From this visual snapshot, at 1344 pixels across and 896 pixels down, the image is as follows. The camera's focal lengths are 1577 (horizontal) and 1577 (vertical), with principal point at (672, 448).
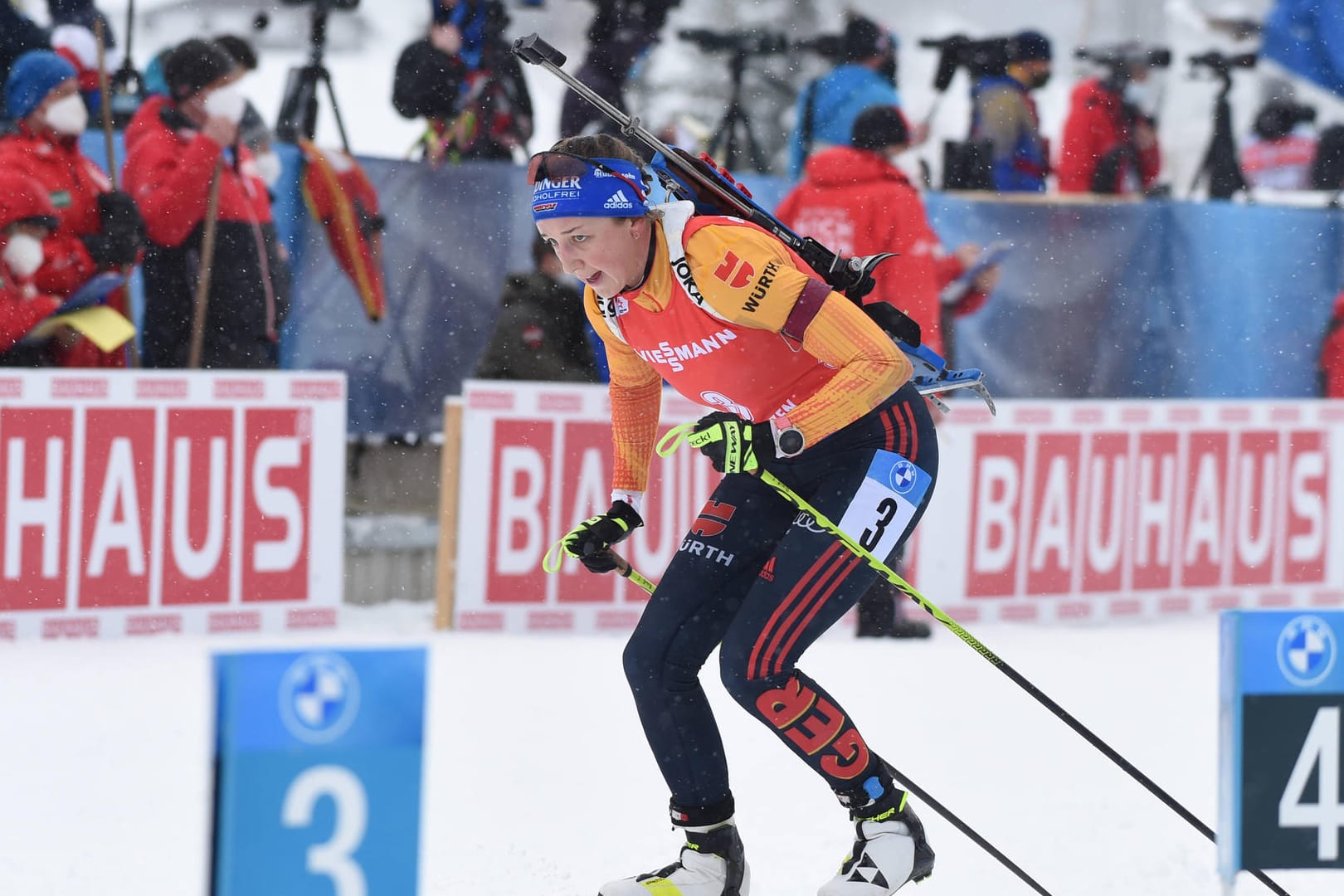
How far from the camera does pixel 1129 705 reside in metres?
6.60

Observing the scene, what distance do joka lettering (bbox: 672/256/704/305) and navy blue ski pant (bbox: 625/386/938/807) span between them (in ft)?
1.80

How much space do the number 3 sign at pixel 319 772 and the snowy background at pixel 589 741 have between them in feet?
0.32

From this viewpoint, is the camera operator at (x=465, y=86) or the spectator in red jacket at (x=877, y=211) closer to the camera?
the spectator in red jacket at (x=877, y=211)

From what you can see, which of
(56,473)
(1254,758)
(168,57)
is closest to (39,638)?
(56,473)

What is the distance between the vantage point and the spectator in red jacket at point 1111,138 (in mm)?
9242

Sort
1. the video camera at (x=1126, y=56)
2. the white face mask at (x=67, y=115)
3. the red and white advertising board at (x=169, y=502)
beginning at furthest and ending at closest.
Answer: the video camera at (x=1126, y=56) → the white face mask at (x=67, y=115) → the red and white advertising board at (x=169, y=502)

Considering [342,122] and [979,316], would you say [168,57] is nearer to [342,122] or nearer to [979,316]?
[342,122]

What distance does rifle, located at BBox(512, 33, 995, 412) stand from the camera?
3941mm

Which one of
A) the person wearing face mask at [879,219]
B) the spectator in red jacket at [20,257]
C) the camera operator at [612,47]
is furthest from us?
the camera operator at [612,47]

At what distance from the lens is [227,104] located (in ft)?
24.1

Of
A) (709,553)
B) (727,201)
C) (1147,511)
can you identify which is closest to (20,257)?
(727,201)

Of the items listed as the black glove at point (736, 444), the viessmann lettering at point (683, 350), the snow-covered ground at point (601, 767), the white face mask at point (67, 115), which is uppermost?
the white face mask at point (67, 115)

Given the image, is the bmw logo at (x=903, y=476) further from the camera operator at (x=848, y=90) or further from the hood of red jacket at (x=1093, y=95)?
the hood of red jacket at (x=1093, y=95)

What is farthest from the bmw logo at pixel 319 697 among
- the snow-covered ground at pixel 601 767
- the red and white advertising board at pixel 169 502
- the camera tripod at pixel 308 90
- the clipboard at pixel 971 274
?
the clipboard at pixel 971 274
